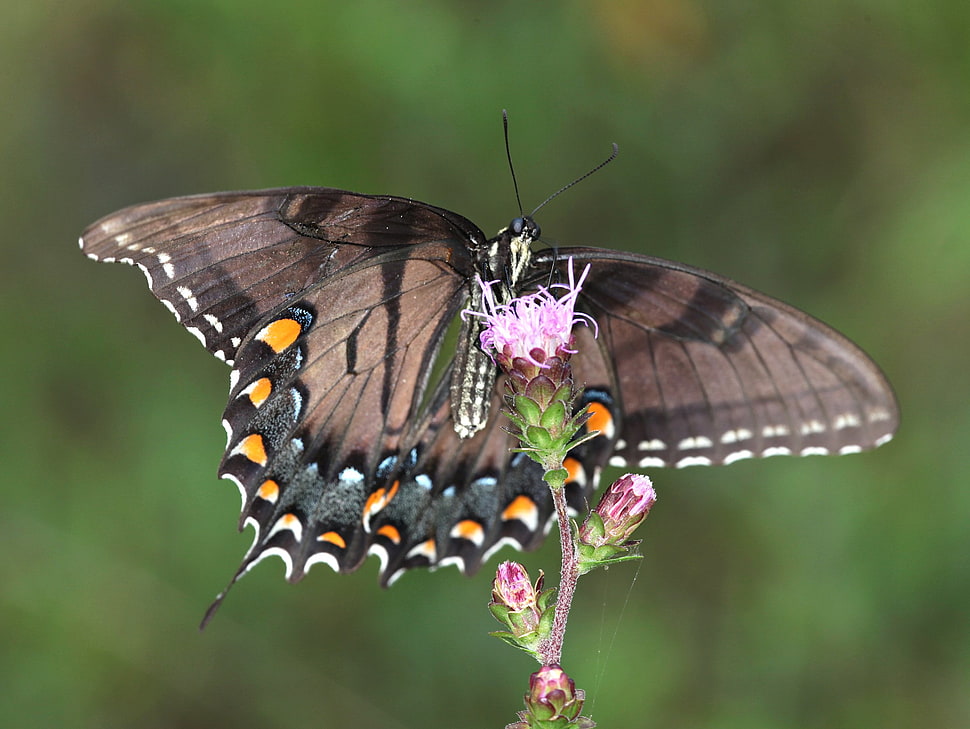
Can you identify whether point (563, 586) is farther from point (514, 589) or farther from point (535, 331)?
point (535, 331)

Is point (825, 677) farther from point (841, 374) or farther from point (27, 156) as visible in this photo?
point (27, 156)

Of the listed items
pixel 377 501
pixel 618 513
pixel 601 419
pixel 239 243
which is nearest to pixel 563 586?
pixel 618 513

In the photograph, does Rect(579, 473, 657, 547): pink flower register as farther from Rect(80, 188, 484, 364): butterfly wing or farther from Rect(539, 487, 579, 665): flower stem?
Rect(80, 188, 484, 364): butterfly wing

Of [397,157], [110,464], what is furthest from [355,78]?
[110,464]

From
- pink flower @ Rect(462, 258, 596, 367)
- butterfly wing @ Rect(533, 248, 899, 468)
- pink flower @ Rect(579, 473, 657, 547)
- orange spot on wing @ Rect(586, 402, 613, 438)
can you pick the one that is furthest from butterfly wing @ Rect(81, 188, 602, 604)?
pink flower @ Rect(579, 473, 657, 547)

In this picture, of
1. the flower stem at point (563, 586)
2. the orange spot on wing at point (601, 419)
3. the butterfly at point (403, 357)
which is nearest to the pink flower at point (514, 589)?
the flower stem at point (563, 586)

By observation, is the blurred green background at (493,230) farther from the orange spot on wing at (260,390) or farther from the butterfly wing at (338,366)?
the orange spot on wing at (260,390)
